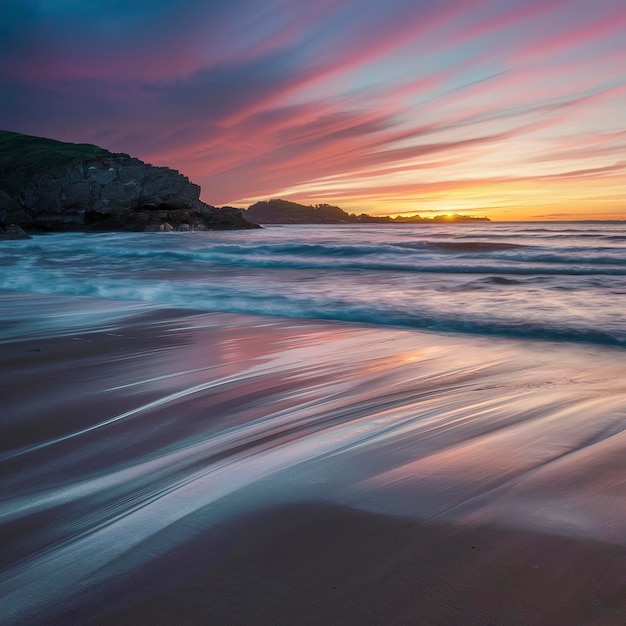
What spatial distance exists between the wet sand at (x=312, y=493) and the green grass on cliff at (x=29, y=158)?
4471cm

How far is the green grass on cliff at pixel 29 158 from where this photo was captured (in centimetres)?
4091

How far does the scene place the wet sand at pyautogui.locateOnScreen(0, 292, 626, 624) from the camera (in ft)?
3.05

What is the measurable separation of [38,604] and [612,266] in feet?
39.1

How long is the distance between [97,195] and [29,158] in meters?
10.2

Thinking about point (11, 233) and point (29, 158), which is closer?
point (11, 233)

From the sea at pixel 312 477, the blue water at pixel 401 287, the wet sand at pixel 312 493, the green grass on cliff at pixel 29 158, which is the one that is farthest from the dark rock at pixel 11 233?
the wet sand at pixel 312 493

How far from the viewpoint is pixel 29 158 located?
44250 mm

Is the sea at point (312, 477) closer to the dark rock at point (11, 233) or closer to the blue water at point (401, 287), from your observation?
the blue water at point (401, 287)

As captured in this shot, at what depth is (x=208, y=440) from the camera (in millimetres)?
1845

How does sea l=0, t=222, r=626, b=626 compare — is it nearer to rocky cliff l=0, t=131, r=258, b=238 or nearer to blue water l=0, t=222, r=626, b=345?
blue water l=0, t=222, r=626, b=345

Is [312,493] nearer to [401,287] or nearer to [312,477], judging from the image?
[312,477]

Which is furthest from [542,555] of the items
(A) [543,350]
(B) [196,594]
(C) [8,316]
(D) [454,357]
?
(C) [8,316]

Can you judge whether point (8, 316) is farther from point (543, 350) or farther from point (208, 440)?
point (543, 350)

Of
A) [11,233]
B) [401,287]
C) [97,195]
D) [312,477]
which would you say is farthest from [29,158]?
[312,477]
